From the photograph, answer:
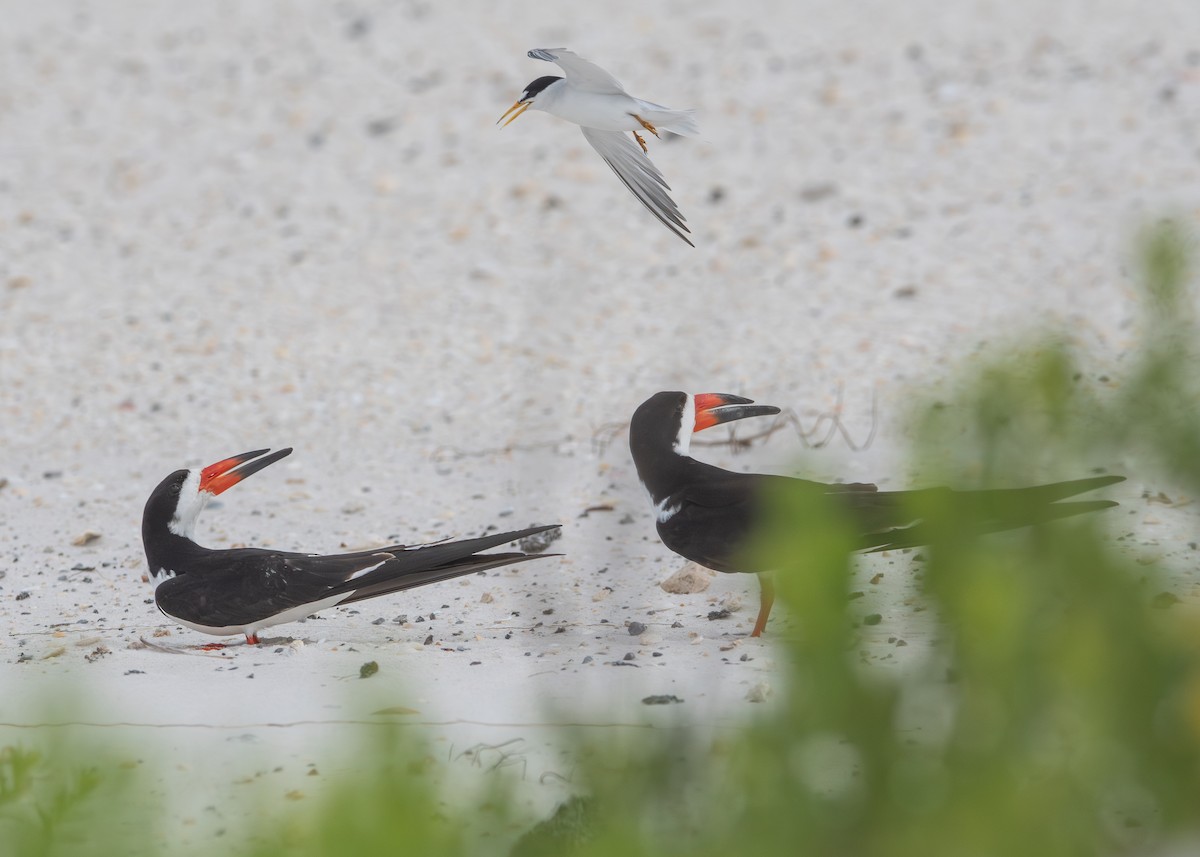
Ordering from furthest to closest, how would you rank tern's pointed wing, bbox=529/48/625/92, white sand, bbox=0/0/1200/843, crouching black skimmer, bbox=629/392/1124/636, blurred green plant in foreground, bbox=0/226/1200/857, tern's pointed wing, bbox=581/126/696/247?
tern's pointed wing, bbox=581/126/696/247
white sand, bbox=0/0/1200/843
tern's pointed wing, bbox=529/48/625/92
crouching black skimmer, bbox=629/392/1124/636
blurred green plant in foreground, bbox=0/226/1200/857

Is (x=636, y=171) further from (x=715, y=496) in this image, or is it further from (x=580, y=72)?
(x=715, y=496)

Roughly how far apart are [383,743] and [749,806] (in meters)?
0.41

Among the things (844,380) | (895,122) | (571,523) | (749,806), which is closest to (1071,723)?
(749,806)

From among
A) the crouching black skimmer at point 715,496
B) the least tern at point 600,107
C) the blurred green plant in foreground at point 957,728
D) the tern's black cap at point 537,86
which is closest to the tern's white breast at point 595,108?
the least tern at point 600,107

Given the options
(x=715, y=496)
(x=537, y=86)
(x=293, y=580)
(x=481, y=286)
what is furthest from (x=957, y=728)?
(x=481, y=286)

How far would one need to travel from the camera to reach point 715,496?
12.8 ft

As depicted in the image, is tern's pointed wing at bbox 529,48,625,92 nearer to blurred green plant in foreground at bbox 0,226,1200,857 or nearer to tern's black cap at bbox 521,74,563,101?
tern's black cap at bbox 521,74,563,101

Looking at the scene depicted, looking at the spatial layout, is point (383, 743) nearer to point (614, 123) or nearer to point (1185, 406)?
point (1185, 406)

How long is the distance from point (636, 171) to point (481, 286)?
3872 mm

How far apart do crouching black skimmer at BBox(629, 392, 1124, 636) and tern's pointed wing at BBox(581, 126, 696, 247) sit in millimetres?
540

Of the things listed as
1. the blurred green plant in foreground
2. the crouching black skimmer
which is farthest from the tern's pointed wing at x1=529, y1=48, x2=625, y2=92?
the blurred green plant in foreground

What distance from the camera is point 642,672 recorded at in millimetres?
3426

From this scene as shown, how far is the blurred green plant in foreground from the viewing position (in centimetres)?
163

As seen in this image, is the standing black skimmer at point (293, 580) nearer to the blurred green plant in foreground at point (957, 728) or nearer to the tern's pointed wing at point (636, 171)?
the tern's pointed wing at point (636, 171)
